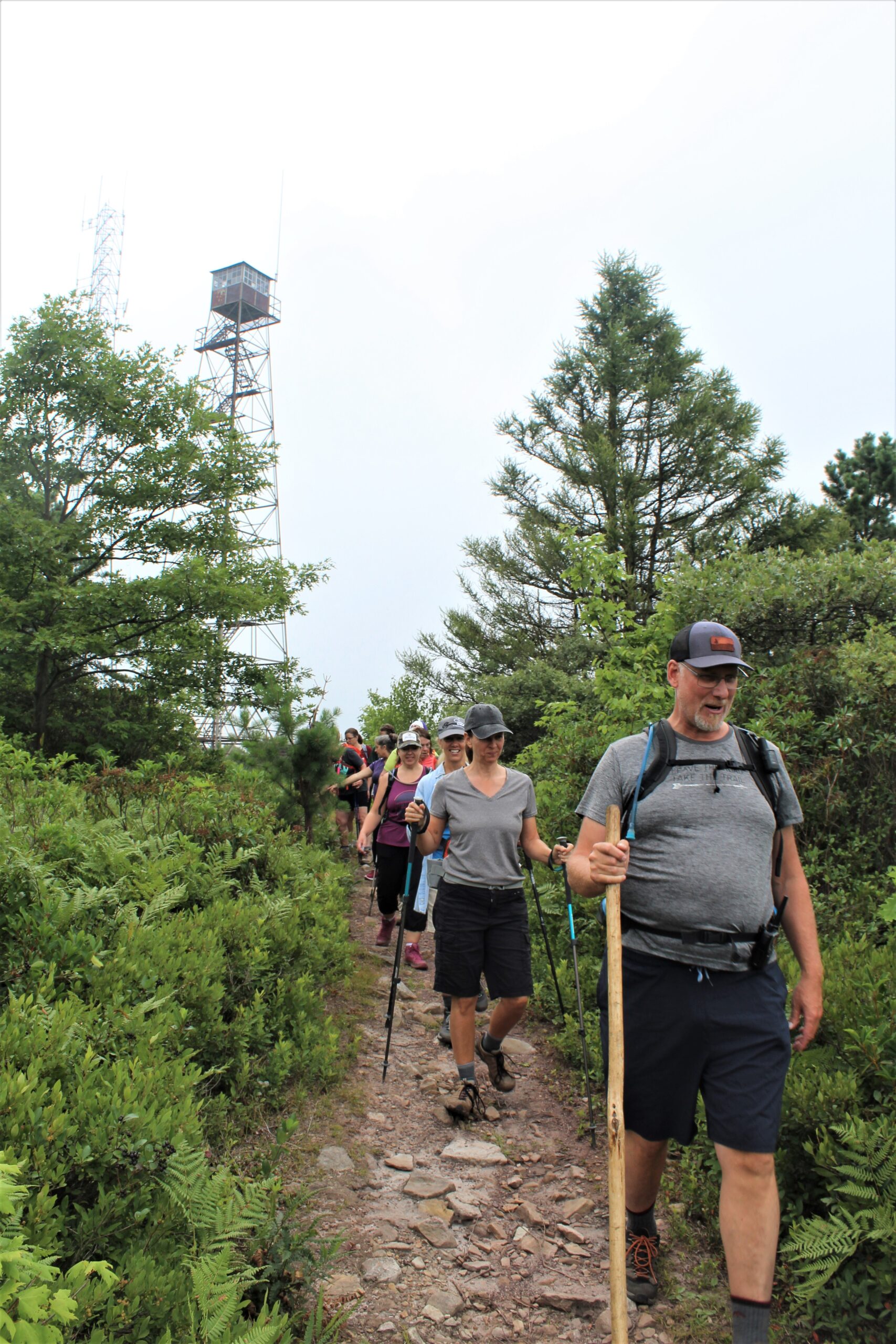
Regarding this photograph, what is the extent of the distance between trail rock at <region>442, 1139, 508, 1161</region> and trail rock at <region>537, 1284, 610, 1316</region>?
1.07 m

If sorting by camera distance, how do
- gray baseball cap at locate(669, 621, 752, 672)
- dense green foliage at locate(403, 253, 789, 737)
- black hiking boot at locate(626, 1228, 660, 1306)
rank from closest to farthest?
1. gray baseball cap at locate(669, 621, 752, 672)
2. black hiking boot at locate(626, 1228, 660, 1306)
3. dense green foliage at locate(403, 253, 789, 737)

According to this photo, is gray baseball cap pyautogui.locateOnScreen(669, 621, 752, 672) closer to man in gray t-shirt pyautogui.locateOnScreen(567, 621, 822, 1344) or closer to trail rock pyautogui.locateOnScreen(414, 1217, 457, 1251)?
man in gray t-shirt pyautogui.locateOnScreen(567, 621, 822, 1344)

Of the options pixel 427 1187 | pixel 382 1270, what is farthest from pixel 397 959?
pixel 382 1270

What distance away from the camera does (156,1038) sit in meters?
3.44

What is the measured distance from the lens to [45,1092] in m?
2.65

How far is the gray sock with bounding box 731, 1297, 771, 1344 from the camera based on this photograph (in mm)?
2602

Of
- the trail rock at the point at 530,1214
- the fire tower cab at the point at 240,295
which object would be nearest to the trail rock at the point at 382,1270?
the trail rock at the point at 530,1214

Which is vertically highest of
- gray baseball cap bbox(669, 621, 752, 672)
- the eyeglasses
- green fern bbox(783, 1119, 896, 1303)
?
gray baseball cap bbox(669, 621, 752, 672)

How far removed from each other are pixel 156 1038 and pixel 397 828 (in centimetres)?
471

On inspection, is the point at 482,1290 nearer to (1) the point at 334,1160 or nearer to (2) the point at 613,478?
→ (1) the point at 334,1160

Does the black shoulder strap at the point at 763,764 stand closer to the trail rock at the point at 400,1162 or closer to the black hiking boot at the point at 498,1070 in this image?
the trail rock at the point at 400,1162

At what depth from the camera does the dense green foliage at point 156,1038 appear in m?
2.44

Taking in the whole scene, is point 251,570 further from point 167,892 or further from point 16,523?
point 167,892

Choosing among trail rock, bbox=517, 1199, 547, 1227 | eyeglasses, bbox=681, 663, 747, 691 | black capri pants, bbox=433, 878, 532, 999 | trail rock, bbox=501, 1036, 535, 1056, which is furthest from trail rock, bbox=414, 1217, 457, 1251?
eyeglasses, bbox=681, 663, 747, 691
